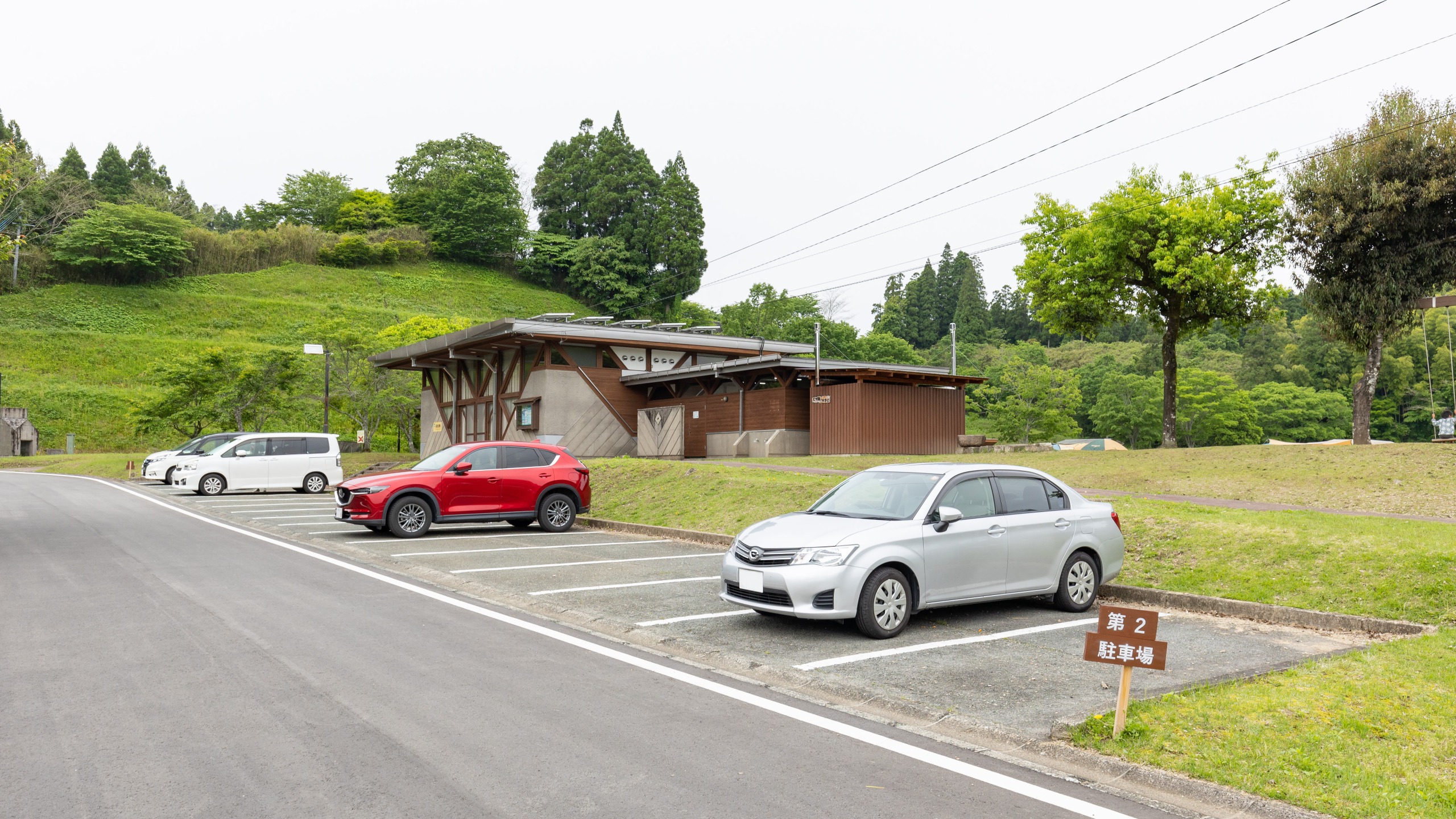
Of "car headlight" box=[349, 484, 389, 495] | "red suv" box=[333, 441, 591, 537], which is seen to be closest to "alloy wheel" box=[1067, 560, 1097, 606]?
"red suv" box=[333, 441, 591, 537]

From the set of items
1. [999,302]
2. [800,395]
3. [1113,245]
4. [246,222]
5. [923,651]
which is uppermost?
[246,222]

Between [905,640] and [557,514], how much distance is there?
10.1m

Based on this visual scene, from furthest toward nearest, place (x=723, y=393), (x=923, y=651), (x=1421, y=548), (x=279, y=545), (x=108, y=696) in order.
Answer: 1. (x=723, y=393)
2. (x=279, y=545)
3. (x=1421, y=548)
4. (x=923, y=651)
5. (x=108, y=696)

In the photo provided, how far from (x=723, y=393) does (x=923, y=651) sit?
25843 millimetres

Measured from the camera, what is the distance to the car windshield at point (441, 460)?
15.8m

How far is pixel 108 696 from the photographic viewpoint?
566cm

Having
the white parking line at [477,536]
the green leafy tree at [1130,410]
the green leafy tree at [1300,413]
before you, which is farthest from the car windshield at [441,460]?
the green leafy tree at [1300,413]

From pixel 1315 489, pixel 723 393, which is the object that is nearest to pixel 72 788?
pixel 1315 489

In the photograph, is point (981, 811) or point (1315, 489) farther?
point (1315, 489)

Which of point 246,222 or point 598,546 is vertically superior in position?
point 246,222

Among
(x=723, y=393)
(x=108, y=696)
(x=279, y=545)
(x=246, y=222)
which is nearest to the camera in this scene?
(x=108, y=696)

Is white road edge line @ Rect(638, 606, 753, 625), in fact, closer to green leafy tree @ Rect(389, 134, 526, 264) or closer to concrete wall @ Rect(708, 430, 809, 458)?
concrete wall @ Rect(708, 430, 809, 458)

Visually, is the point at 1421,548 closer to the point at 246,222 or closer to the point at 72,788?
the point at 72,788

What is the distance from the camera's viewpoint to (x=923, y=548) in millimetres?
7879
